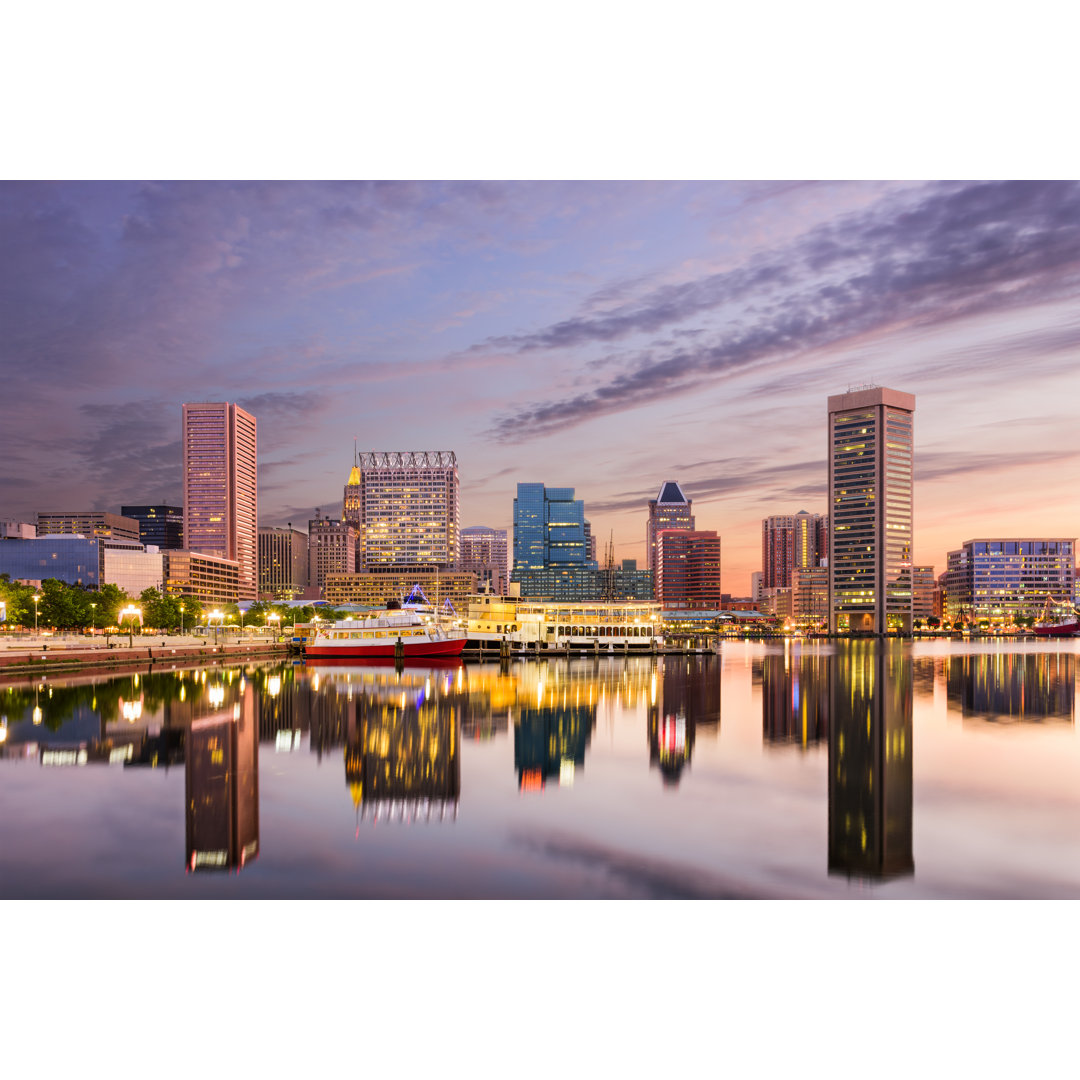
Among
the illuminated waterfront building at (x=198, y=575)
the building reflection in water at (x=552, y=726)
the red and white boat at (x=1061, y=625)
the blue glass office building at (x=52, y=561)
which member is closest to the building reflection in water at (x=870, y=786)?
the building reflection in water at (x=552, y=726)

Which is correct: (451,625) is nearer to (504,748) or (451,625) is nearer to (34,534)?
(504,748)

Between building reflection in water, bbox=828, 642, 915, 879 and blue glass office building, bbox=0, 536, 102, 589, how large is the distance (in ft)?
473

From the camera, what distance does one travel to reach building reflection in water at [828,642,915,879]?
12344 millimetres

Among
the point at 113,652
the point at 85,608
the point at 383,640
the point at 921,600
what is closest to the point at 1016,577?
the point at 921,600

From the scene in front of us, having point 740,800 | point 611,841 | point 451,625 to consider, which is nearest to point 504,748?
point 740,800

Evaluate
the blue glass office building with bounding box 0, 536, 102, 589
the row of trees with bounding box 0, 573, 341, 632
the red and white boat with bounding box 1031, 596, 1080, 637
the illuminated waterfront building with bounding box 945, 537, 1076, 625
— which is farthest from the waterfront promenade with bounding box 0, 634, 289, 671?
the illuminated waterfront building with bounding box 945, 537, 1076, 625

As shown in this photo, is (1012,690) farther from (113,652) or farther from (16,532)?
(16,532)

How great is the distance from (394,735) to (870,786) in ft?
42.3

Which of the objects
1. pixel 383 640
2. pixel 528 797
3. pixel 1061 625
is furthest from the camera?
pixel 1061 625

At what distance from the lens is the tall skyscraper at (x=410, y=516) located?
607ft

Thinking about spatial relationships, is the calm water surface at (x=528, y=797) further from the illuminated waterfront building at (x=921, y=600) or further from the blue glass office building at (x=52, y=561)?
the illuminated waterfront building at (x=921, y=600)

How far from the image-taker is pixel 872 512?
167875 millimetres

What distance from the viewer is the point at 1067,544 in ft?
619

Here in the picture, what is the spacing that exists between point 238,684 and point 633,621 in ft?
137
